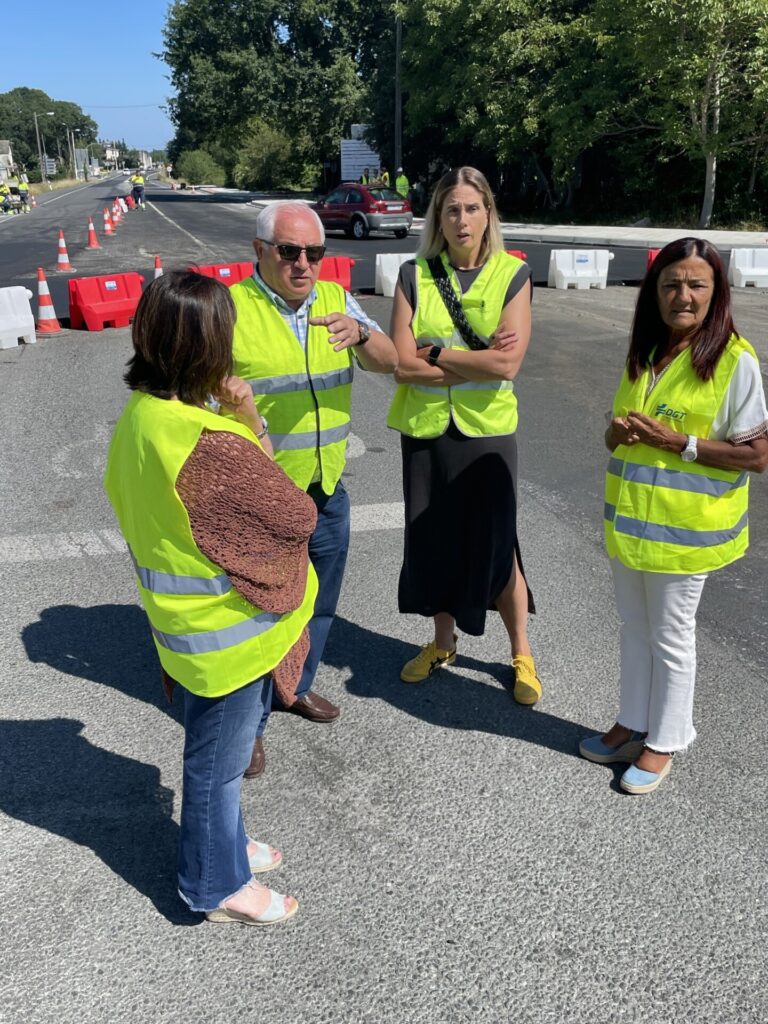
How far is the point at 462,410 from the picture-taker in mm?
3301

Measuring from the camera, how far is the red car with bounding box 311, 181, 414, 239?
26297mm

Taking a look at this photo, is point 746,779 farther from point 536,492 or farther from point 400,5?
point 400,5

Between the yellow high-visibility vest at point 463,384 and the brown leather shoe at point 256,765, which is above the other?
the yellow high-visibility vest at point 463,384

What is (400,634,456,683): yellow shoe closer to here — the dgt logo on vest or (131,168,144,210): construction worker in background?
the dgt logo on vest

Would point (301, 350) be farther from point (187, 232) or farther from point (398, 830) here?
point (187, 232)

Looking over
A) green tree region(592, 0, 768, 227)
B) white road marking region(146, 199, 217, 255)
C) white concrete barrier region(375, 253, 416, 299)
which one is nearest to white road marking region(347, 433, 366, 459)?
white concrete barrier region(375, 253, 416, 299)

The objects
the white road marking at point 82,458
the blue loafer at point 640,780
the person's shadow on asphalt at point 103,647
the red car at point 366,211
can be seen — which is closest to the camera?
the blue loafer at point 640,780

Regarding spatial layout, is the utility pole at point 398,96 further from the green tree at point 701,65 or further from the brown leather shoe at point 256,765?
the brown leather shoe at point 256,765

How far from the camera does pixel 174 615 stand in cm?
212

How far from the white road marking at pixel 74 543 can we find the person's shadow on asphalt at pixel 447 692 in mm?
1376

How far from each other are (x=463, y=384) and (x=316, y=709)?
4.56 feet

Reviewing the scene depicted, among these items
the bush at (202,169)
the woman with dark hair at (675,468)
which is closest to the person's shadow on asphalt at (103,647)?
the woman with dark hair at (675,468)

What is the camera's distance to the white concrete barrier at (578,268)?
48.9 feet

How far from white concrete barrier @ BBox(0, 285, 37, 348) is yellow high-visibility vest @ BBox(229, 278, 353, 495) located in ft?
28.2
